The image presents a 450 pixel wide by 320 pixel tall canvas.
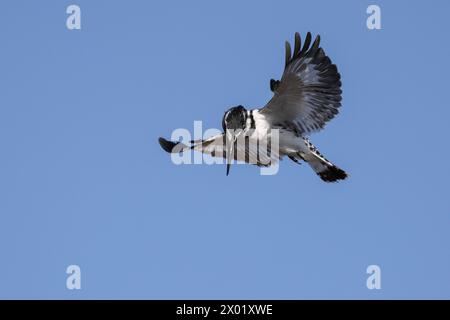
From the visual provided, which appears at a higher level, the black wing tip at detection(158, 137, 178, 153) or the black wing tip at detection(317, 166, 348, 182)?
the black wing tip at detection(158, 137, 178, 153)

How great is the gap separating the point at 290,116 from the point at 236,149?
2.95 ft

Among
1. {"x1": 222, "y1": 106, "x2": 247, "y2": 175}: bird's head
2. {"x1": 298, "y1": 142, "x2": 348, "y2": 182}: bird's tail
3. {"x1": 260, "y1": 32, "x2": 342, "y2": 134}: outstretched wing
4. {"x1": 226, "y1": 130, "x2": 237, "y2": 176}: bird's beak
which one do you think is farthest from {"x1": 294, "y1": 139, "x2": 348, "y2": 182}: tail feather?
{"x1": 222, "y1": 106, "x2": 247, "y2": 175}: bird's head

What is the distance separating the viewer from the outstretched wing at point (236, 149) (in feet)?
46.2

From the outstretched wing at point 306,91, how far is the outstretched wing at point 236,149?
45 cm

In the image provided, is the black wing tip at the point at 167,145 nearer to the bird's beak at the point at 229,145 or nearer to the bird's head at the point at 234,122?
the bird's beak at the point at 229,145

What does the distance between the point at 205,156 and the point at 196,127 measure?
1.46ft

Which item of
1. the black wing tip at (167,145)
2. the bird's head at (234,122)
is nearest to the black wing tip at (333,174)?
the bird's head at (234,122)

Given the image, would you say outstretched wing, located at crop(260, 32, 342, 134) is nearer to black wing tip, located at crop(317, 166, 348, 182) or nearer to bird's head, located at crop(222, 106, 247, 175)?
bird's head, located at crop(222, 106, 247, 175)

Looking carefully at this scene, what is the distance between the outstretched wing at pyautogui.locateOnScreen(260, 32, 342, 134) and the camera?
13578mm

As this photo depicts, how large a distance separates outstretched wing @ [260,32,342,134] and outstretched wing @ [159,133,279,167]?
0.45 meters

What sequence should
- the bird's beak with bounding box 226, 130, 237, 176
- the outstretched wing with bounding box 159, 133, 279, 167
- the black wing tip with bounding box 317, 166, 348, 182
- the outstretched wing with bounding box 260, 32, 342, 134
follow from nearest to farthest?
the outstretched wing with bounding box 260, 32, 342, 134 → the bird's beak with bounding box 226, 130, 237, 176 → the outstretched wing with bounding box 159, 133, 279, 167 → the black wing tip with bounding box 317, 166, 348, 182

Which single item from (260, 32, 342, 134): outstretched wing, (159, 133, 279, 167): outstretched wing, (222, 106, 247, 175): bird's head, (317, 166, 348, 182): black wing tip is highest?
(260, 32, 342, 134): outstretched wing
